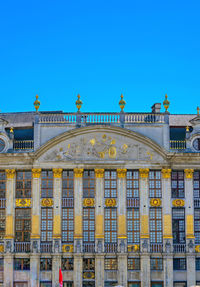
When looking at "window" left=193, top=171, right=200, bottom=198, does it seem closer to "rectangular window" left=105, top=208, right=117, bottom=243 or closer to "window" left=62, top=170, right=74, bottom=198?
"rectangular window" left=105, top=208, right=117, bottom=243

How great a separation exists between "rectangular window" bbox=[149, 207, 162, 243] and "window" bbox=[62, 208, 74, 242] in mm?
5778

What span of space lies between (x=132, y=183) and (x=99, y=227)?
407 centimetres

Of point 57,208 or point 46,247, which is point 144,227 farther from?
point 46,247

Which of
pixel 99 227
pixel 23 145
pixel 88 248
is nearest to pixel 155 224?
pixel 99 227

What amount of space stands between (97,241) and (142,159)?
271 inches

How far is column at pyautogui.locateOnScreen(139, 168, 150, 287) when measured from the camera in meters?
43.8

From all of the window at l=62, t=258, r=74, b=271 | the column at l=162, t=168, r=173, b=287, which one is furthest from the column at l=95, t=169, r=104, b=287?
the column at l=162, t=168, r=173, b=287

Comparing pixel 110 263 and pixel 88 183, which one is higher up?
pixel 88 183

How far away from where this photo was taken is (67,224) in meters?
44.9

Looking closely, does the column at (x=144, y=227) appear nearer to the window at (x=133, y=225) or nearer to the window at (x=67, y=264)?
the window at (x=133, y=225)

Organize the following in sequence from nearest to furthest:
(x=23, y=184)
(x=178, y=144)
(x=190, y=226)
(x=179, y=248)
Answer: (x=179, y=248) < (x=190, y=226) < (x=23, y=184) < (x=178, y=144)

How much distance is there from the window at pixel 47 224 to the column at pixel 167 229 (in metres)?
8.29

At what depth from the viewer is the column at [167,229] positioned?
144ft

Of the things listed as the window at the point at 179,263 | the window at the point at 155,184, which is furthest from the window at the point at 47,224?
the window at the point at 179,263
